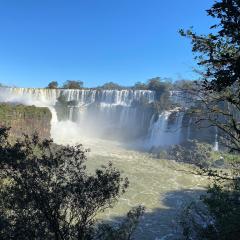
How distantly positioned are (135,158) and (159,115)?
14.3 m

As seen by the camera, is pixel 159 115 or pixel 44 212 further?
pixel 159 115

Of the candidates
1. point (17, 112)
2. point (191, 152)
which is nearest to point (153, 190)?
point (191, 152)

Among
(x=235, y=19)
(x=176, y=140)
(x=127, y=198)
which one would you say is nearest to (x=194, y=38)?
(x=235, y=19)

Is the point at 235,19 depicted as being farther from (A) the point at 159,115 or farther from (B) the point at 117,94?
(B) the point at 117,94

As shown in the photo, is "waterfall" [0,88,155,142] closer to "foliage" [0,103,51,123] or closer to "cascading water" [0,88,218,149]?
"cascading water" [0,88,218,149]

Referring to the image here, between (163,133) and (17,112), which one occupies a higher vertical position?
(17,112)

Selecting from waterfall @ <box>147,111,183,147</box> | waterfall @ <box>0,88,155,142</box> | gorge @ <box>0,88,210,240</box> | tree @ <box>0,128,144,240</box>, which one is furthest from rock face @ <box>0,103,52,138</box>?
tree @ <box>0,128,144,240</box>

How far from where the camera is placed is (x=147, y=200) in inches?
1270

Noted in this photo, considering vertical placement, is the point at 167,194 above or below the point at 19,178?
below

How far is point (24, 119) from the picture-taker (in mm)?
53062

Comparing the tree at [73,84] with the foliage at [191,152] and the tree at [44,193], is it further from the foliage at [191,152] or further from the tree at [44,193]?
the tree at [44,193]

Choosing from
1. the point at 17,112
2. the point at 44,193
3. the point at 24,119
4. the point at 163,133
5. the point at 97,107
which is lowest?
the point at 163,133

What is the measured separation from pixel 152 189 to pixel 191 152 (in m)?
17.0

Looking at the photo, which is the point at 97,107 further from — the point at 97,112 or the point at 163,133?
the point at 163,133
